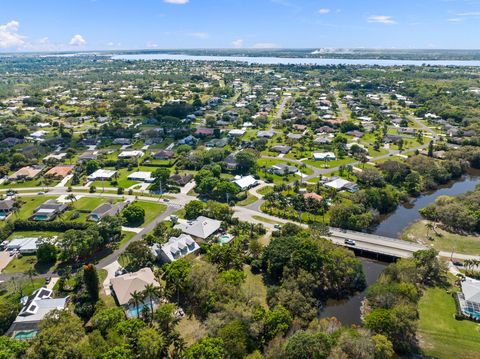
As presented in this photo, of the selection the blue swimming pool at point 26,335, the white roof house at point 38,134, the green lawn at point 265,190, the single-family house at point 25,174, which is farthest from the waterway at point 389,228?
the white roof house at point 38,134

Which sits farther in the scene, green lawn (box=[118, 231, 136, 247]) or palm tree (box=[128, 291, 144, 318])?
green lawn (box=[118, 231, 136, 247])

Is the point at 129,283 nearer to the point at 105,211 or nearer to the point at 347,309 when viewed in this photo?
the point at 105,211

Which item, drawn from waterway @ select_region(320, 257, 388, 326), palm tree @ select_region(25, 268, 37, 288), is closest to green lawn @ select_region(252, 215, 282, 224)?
waterway @ select_region(320, 257, 388, 326)

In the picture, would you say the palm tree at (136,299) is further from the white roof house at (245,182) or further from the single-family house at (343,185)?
the single-family house at (343,185)

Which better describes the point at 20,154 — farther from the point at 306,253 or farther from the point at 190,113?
the point at 306,253

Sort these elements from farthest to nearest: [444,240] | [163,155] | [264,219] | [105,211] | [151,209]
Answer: [163,155] < [151,209] < [105,211] < [264,219] < [444,240]

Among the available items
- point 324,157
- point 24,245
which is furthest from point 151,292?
point 324,157

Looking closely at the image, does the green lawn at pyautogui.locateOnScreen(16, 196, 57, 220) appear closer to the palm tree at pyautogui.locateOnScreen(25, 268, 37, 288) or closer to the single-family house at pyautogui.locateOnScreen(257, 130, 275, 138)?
the palm tree at pyautogui.locateOnScreen(25, 268, 37, 288)
